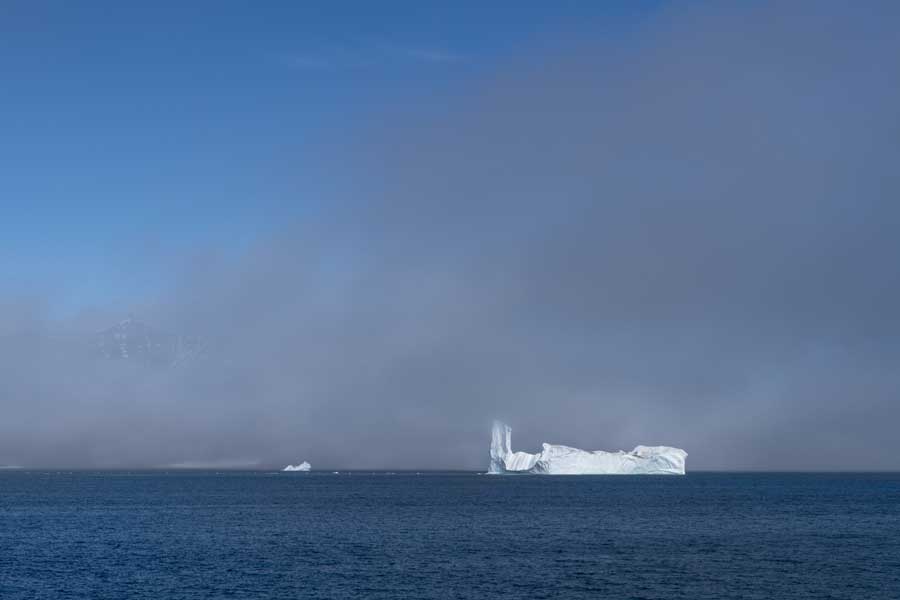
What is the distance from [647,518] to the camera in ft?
346

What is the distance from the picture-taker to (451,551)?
73.8m

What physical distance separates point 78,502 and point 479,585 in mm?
101673

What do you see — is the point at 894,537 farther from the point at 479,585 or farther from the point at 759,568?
the point at 479,585

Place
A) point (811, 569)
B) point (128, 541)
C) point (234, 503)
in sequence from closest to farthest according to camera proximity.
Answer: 1. point (811, 569)
2. point (128, 541)
3. point (234, 503)

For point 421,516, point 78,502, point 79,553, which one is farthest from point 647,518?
point 78,502

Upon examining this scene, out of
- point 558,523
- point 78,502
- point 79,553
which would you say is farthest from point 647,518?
point 78,502

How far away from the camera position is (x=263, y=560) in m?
68.4

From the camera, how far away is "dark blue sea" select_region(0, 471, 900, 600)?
56.7 meters

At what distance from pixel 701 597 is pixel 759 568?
13.2 meters

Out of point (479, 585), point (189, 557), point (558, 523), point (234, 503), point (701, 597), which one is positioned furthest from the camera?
point (234, 503)

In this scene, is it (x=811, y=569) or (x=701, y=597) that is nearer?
(x=701, y=597)

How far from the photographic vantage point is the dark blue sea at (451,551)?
56.7 m

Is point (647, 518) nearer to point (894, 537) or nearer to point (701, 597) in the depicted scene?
point (894, 537)

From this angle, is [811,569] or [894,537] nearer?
[811,569]
